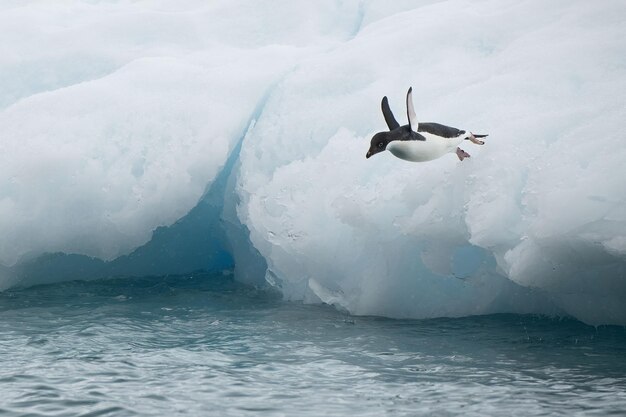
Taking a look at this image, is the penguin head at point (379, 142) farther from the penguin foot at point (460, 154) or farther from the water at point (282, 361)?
the water at point (282, 361)

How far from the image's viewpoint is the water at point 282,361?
4.07 metres

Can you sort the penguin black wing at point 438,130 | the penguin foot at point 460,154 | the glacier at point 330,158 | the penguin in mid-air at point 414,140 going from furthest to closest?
the penguin foot at point 460,154
the glacier at point 330,158
the penguin black wing at point 438,130
the penguin in mid-air at point 414,140

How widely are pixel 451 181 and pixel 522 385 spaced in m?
1.57

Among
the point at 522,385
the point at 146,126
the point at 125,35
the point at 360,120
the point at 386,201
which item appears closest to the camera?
the point at 522,385

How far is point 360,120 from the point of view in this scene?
21.3 feet

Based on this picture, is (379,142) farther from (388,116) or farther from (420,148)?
(388,116)

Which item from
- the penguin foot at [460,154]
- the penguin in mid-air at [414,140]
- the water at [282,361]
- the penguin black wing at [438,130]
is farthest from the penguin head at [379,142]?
the water at [282,361]

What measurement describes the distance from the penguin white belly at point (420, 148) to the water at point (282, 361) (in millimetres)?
1036

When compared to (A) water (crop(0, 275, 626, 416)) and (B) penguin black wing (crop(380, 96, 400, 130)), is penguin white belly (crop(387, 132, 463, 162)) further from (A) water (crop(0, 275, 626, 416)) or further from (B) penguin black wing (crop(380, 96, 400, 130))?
(A) water (crop(0, 275, 626, 416))

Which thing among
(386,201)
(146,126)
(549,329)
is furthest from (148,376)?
(146,126)

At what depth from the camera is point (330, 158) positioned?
6.23m

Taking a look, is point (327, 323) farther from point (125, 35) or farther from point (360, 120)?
point (125, 35)

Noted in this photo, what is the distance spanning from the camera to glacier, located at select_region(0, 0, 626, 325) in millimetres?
5270

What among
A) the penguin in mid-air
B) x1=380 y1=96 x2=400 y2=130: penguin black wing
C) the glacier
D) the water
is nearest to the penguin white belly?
the penguin in mid-air
